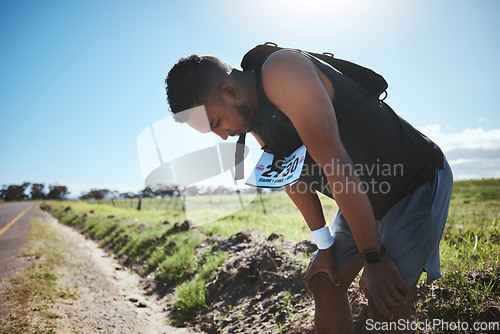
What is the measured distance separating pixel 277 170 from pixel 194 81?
577mm

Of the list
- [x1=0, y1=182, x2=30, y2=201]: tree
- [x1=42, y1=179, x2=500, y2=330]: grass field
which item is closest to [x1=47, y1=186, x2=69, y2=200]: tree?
[x1=0, y1=182, x2=30, y2=201]: tree

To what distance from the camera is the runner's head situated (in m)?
1.38

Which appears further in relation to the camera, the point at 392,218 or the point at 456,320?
the point at 456,320

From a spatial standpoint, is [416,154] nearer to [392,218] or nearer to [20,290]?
[392,218]

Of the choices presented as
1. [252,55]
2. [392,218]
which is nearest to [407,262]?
[392,218]

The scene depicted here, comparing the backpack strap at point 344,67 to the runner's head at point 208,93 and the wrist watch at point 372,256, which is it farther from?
the wrist watch at point 372,256

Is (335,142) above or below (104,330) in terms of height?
above

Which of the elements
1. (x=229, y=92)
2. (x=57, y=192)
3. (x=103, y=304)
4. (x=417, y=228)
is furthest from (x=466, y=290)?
(x=57, y=192)

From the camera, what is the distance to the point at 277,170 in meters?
1.45

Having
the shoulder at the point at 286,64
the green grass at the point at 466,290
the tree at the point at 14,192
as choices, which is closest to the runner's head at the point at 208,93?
the shoulder at the point at 286,64

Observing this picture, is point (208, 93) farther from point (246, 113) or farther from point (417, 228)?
point (417, 228)

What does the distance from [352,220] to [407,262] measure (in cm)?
31

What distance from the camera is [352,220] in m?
1.13

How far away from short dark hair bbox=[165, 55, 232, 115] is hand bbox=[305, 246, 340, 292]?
0.97 m
